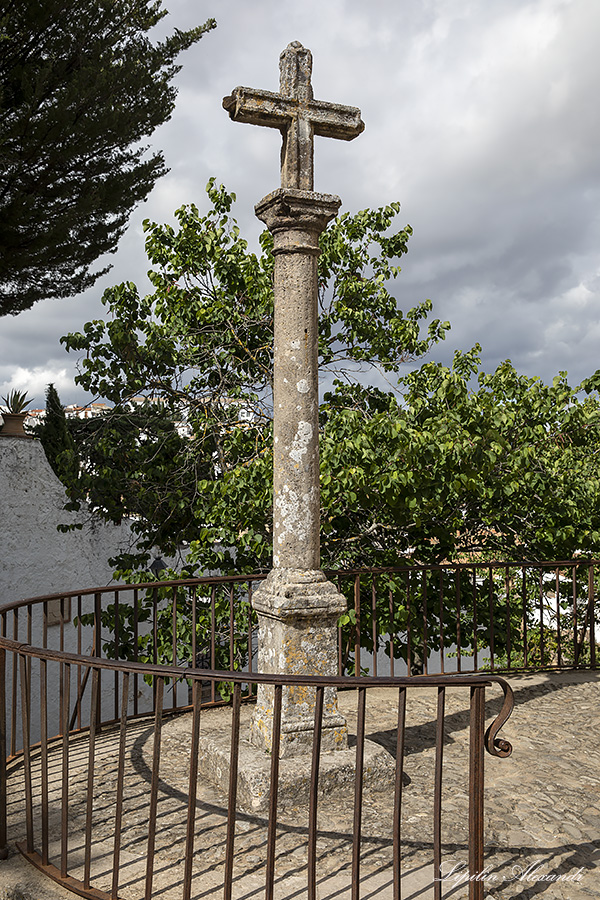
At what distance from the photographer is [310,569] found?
4.39 m

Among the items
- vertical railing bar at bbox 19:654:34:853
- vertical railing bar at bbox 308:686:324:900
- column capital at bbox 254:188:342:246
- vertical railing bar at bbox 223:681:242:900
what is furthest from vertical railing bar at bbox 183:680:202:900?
column capital at bbox 254:188:342:246

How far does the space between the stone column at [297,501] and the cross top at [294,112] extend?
228 mm

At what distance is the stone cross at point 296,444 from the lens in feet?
14.0

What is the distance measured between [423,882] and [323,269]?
7.39 meters

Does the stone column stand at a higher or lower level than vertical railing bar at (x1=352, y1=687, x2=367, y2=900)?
higher

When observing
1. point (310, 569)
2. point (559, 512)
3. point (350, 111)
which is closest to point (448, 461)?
point (559, 512)

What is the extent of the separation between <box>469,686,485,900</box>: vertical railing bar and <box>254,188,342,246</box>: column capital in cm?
271

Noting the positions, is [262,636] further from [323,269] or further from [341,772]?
[323,269]

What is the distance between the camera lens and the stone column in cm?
425

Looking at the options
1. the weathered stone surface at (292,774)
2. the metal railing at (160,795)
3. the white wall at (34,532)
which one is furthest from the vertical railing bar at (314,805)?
the white wall at (34,532)

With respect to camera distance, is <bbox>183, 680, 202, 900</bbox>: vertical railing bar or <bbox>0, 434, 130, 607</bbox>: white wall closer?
<bbox>183, 680, 202, 900</bbox>: vertical railing bar

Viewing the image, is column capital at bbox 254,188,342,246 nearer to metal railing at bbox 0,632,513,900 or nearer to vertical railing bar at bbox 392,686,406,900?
metal railing at bbox 0,632,513,900

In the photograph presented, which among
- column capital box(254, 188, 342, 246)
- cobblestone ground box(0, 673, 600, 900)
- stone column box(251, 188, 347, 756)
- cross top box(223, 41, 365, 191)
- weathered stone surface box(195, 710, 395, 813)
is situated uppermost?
cross top box(223, 41, 365, 191)

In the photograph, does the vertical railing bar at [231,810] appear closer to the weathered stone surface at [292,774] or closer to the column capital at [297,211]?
the weathered stone surface at [292,774]
